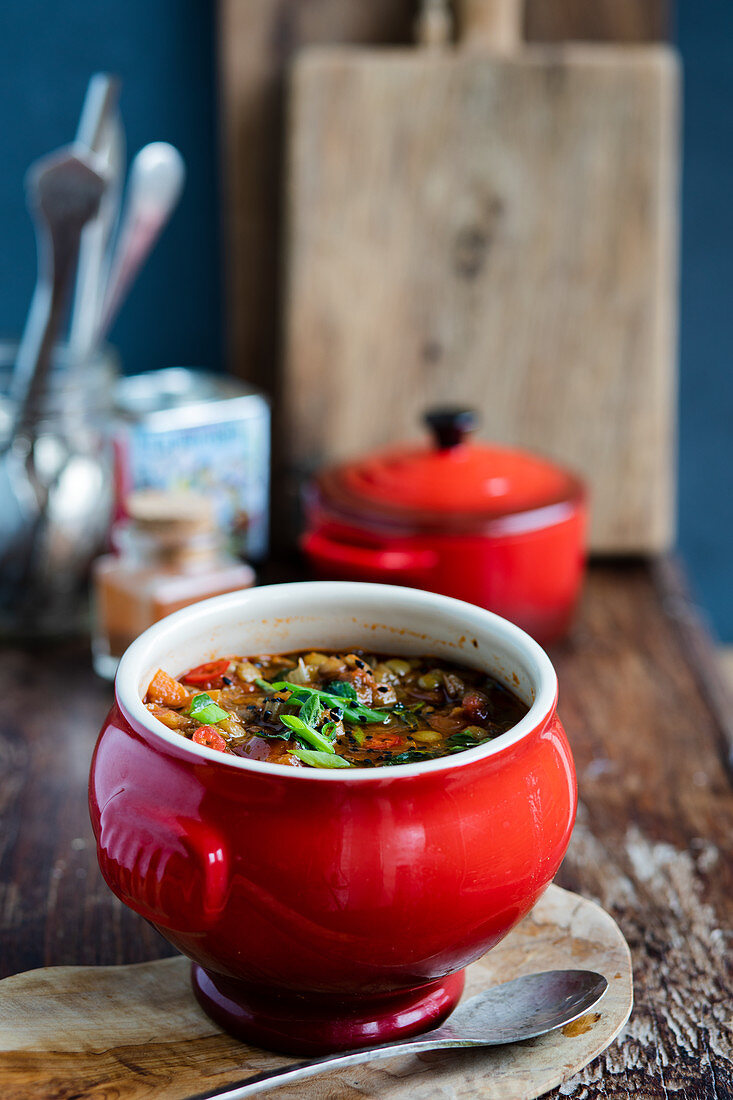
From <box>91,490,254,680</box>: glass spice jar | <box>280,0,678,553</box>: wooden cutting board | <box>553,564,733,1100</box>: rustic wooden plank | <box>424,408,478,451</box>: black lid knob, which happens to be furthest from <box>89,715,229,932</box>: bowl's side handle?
<box>280,0,678,553</box>: wooden cutting board

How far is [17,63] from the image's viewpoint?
1446mm

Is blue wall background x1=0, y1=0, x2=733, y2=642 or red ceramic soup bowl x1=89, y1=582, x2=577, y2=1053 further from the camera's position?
blue wall background x1=0, y1=0, x2=733, y2=642

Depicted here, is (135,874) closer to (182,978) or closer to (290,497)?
(182,978)

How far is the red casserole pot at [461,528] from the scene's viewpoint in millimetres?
1112

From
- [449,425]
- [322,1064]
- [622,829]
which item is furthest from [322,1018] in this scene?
[449,425]

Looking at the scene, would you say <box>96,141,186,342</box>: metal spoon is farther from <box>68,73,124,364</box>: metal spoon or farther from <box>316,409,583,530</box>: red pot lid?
<box>316,409,583,530</box>: red pot lid

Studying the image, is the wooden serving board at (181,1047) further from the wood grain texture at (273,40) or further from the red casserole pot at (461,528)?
the wood grain texture at (273,40)

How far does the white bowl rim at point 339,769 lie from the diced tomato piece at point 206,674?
0.11 feet

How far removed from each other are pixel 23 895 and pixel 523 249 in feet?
3.14

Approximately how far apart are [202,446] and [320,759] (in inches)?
29.8

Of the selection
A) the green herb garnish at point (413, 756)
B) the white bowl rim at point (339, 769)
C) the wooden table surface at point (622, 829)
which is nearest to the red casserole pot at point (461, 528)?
the wooden table surface at point (622, 829)

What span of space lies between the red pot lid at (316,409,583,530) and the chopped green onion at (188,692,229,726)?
504 millimetres

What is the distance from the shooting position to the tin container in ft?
4.13

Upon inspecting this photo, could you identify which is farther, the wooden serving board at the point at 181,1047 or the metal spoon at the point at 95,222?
the metal spoon at the point at 95,222
